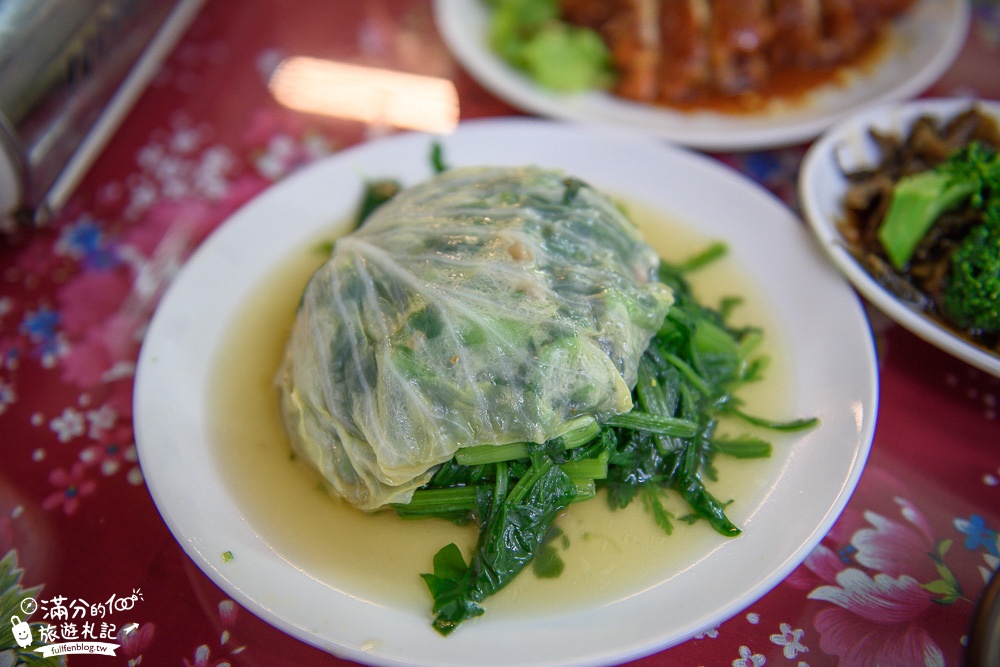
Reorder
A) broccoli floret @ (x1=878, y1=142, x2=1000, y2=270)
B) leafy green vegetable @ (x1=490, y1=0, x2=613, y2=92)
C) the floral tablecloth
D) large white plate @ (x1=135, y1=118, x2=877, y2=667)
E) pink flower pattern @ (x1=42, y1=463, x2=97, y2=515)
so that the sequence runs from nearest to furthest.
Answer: large white plate @ (x1=135, y1=118, x2=877, y2=667), the floral tablecloth, pink flower pattern @ (x1=42, y1=463, x2=97, y2=515), broccoli floret @ (x1=878, y1=142, x2=1000, y2=270), leafy green vegetable @ (x1=490, y1=0, x2=613, y2=92)

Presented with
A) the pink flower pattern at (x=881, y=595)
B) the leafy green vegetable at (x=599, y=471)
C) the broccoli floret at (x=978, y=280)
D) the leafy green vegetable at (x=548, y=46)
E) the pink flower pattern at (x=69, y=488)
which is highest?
the leafy green vegetable at (x=548, y=46)

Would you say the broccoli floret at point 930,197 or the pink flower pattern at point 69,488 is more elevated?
the broccoli floret at point 930,197

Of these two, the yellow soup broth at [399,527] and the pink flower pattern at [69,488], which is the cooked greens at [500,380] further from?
the pink flower pattern at [69,488]

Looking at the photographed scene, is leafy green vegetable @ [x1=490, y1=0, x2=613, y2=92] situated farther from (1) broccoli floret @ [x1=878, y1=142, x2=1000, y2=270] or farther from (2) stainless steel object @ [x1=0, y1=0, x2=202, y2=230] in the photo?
(2) stainless steel object @ [x1=0, y1=0, x2=202, y2=230]

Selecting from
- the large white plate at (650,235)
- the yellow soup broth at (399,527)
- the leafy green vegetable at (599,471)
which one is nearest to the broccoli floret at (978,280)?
the large white plate at (650,235)

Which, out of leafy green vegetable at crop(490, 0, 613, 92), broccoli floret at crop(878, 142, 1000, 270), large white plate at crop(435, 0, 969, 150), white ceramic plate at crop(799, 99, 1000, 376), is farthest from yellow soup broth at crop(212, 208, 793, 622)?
leafy green vegetable at crop(490, 0, 613, 92)

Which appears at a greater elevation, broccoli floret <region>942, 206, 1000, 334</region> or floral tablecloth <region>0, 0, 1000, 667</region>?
broccoli floret <region>942, 206, 1000, 334</region>

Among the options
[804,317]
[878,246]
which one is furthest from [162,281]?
[878,246]
